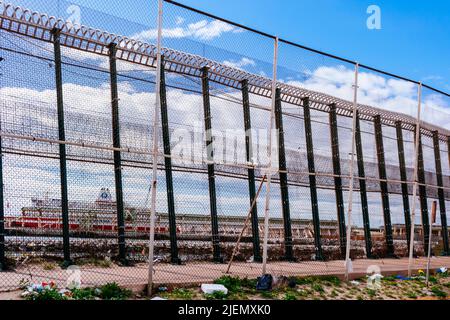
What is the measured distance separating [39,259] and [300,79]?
6.99m

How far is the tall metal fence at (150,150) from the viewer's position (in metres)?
7.79

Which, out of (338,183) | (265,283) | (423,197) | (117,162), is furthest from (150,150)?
(423,197)

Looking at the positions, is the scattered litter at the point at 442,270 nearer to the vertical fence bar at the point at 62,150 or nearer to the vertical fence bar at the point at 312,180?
the vertical fence bar at the point at 312,180

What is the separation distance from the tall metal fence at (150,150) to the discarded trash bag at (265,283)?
0.79 metres

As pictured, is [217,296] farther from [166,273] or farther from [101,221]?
[101,221]

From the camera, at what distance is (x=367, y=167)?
14.1m

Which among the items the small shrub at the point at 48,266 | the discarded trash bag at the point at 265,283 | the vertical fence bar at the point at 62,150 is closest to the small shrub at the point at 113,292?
the small shrub at the point at 48,266

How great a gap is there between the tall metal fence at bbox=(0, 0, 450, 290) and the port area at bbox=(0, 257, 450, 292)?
0.09m

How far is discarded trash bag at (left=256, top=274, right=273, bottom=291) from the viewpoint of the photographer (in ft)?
25.7

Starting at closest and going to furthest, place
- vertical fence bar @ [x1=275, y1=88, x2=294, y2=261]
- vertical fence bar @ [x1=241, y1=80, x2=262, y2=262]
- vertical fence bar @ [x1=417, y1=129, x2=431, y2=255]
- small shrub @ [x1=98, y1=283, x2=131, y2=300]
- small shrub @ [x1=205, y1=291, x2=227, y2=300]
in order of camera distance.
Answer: small shrub @ [x1=98, y1=283, x2=131, y2=300] → small shrub @ [x1=205, y1=291, x2=227, y2=300] → vertical fence bar @ [x1=241, y1=80, x2=262, y2=262] → vertical fence bar @ [x1=275, y1=88, x2=294, y2=261] → vertical fence bar @ [x1=417, y1=129, x2=431, y2=255]

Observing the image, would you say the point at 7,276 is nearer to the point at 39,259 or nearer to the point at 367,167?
the point at 39,259

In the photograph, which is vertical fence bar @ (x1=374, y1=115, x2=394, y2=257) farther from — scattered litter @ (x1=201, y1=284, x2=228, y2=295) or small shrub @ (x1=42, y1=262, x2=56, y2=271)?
small shrub @ (x1=42, y1=262, x2=56, y2=271)

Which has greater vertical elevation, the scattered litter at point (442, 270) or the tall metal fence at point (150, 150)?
the tall metal fence at point (150, 150)

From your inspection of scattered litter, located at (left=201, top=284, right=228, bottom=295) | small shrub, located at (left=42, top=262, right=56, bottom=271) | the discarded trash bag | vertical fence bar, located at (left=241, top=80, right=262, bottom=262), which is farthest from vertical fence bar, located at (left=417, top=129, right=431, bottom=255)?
small shrub, located at (left=42, top=262, right=56, bottom=271)
